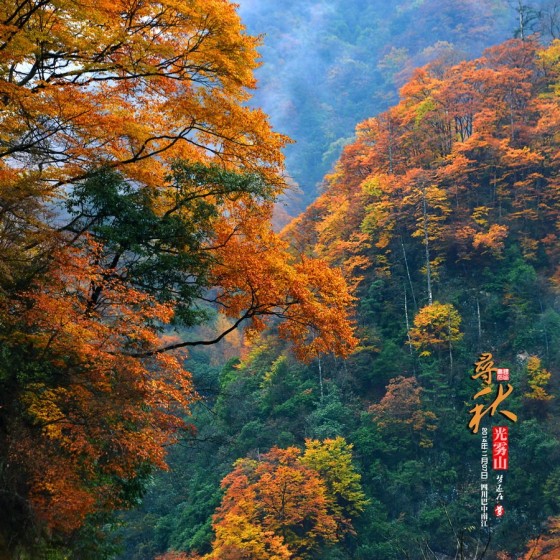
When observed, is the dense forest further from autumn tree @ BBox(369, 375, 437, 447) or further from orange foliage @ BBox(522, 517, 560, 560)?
orange foliage @ BBox(522, 517, 560, 560)

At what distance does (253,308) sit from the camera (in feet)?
25.3

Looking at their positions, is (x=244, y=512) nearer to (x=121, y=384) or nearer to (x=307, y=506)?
(x=307, y=506)

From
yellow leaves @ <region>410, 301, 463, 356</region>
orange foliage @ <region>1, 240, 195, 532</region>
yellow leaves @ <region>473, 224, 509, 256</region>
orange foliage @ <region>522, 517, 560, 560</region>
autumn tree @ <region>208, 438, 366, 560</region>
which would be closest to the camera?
orange foliage @ <region>1, 240, 195, 532</region>

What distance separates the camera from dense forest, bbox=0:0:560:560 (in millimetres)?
6004

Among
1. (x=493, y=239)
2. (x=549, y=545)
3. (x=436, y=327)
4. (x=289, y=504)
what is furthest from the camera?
(x=493, y=239)

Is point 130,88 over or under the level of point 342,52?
under

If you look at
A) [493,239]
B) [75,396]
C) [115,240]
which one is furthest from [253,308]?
[493,239]

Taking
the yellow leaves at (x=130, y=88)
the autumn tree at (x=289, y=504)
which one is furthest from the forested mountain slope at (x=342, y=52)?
the yellow leaves at (x=130, y=88)

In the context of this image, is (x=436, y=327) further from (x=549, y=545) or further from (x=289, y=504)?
(x=289, y=504)

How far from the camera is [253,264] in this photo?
7.65 m

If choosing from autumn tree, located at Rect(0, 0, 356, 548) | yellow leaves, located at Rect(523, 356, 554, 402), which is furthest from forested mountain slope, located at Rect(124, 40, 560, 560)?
autumn tree, located at Rect(0, 0, 356, 548)

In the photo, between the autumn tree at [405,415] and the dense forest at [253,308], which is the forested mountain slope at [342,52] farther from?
the autumn tree at [405,415]

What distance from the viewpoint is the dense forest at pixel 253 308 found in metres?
6.00

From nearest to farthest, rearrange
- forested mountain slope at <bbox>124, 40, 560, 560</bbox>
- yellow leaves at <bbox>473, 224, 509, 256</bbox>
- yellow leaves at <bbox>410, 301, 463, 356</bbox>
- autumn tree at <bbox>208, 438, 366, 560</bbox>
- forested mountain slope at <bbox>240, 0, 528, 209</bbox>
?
autumn tree at <bbox>208, 438, 366, 560</bbox>, forested mountain slope at <bbox>124, 40, 560, 560</bbox>, yellow leaves at <bbox>410, 301, 463, 356</bbox>, yellow leaves at <bbox>473, 224, 509, 256</bbox>, forested mountain slope at <bbox>240, 0, 528, 209</bbox>
